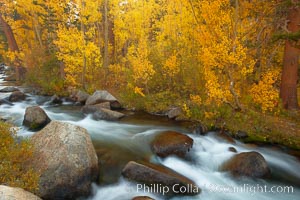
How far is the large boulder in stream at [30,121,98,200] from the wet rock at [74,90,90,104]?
9.11 m

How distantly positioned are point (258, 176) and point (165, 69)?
8.93 m

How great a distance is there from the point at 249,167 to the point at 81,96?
11.5m

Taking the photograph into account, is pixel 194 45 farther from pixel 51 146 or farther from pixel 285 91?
pixel 51 146

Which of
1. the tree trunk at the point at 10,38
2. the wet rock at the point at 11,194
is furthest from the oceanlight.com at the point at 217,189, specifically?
the tree trunk at the point at 10,38

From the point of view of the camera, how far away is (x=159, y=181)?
6.66 metres

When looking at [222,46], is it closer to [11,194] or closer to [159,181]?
[159,181]

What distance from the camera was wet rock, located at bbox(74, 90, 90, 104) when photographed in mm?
15841

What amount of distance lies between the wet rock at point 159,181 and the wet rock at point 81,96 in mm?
9692

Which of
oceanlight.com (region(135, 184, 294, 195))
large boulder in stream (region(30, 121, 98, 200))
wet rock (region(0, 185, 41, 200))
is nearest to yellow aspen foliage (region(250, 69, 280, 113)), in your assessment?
oceanlight.com (region(135, 184, 294, 195))

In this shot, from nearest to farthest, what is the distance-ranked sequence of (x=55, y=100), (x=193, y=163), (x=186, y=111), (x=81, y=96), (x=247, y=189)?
(x=247, y=189) < (x=193, y=163) < (x=186, y=111) < (x=81, y=96) < (x=55, y=100)

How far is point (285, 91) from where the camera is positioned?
11312 mm

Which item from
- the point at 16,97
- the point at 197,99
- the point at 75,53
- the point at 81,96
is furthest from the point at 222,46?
the point at 16,97

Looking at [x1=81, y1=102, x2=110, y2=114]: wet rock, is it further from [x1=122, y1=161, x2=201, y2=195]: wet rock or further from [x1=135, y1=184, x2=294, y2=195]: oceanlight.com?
[x1=135, y1=184, x2=294, y2=195]: oceanlight.com

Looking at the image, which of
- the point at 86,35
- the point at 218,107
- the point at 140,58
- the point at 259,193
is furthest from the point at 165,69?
the point at 259,193
